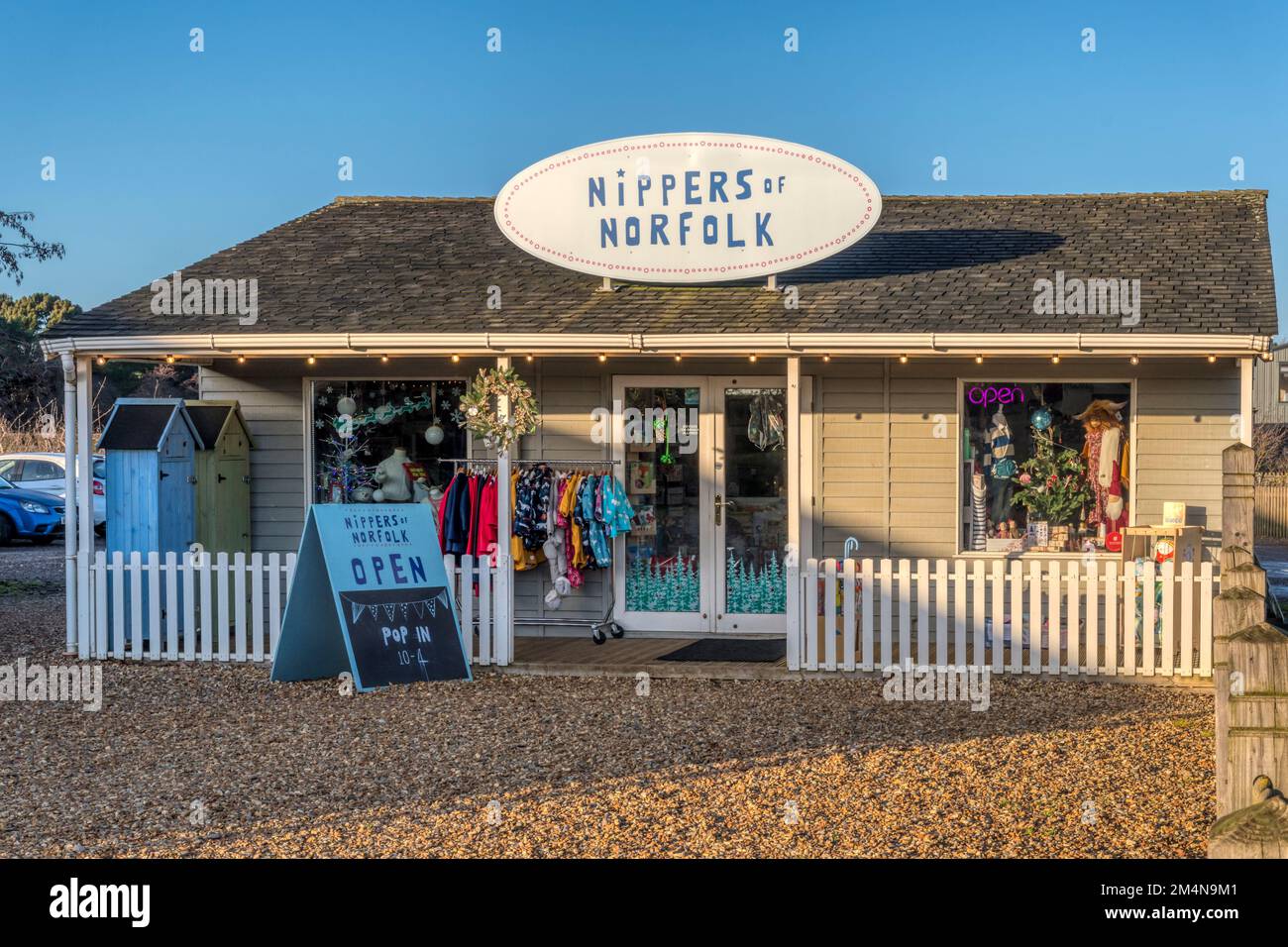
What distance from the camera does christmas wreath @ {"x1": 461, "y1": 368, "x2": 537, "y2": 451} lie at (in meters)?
10.7

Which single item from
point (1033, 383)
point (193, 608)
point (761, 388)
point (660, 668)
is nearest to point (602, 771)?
point (660, 668)

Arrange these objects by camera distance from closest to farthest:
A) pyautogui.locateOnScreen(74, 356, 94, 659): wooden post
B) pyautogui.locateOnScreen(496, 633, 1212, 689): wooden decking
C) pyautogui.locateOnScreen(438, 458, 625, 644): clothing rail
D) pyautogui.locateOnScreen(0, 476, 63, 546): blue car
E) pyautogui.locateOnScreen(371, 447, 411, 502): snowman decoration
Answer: pyautogui.locateOnScreen(496, 633, 1212, 689): wooden decking, pyautogui.locateOnScreen(74, 356, 94, 659): wooden post, pyautogui.locateOnScreen(438, 458, 625, 644): clothing rail, pyautogui.locateOnScreen(371, 447, 411, 502): snowman decoration, pyautogui.locateOnScreen(0, 476, 63, 546): blue car

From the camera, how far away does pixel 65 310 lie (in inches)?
1905

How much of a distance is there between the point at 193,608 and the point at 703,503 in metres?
4.39

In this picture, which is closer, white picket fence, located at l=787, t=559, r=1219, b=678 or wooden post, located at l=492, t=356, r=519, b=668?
white picket fence, located at l=787, t=559, r=1219, b=678

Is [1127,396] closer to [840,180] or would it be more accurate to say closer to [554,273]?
[840,180]

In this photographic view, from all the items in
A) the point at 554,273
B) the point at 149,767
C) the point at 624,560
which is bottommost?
the point at 149,767

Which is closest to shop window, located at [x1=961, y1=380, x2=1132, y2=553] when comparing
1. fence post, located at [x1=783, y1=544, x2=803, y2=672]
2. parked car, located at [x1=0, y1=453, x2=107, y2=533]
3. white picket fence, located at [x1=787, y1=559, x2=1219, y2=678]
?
white picket fence, located at [x1=787, y1=559, x2=1219, y2=678]

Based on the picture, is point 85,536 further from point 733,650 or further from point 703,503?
point 733,650

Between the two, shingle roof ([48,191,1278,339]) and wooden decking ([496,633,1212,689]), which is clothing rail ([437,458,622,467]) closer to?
shingle roof ([48,191,1278,339])

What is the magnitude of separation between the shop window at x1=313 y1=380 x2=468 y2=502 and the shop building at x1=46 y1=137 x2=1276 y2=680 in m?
0.03

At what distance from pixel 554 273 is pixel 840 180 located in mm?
2793

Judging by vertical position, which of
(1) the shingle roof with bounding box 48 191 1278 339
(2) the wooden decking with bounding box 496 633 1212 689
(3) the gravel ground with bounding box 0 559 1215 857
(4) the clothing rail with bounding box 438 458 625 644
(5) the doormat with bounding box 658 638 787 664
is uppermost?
(1) the shingle roof with bounding box 48 191 1278 339

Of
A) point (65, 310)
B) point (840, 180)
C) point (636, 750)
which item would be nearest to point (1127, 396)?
point (840, 180)
